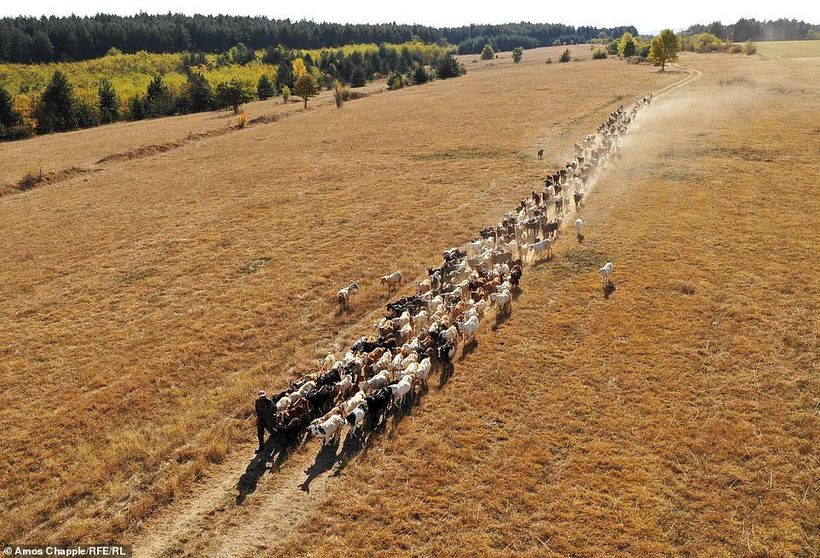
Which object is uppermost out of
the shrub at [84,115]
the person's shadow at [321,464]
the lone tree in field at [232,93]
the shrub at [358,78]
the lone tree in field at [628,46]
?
the lone tree in field at [628,46]

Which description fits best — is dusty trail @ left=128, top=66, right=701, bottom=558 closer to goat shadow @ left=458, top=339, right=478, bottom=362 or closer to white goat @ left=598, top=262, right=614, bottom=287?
goat shadow @ left=458, top=339, right=478, bottom=362

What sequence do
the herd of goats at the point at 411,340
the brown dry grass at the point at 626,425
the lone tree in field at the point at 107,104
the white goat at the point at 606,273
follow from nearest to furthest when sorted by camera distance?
the brown dry grass at the point at 626,425
the herd of goats at the point at 411,340
the white goat at the point at 606,273
the lone tree in field at the point at 107,104

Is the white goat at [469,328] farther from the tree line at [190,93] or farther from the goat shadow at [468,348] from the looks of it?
the tree line at [190,93]

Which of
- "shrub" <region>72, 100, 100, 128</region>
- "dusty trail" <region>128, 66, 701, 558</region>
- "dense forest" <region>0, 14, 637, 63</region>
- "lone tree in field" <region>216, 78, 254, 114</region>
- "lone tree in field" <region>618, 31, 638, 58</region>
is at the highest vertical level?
"dense forest" <region>0, 14, 637, 63</region>

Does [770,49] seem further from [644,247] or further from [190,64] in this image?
[190,64]

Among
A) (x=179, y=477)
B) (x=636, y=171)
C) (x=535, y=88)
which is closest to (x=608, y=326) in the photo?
(x=179, y=477)

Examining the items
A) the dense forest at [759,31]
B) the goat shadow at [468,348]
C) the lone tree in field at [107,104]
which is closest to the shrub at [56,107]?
the lone tree in field at [107,104]

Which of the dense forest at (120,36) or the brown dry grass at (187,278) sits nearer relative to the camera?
the brown dry grass at (187,278)

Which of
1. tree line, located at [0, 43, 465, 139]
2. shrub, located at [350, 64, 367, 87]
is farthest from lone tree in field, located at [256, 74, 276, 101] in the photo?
shrub, located at [350, 64, 367, 87]
